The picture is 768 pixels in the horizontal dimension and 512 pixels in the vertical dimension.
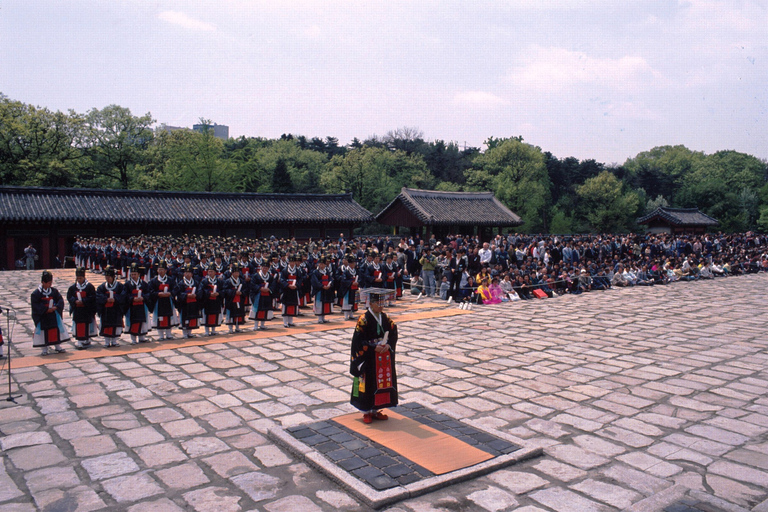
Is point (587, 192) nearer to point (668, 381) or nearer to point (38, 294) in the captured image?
point (668, 381)

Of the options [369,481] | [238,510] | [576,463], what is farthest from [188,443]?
[576,463]

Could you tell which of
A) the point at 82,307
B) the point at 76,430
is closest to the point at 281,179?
the point at 82,307

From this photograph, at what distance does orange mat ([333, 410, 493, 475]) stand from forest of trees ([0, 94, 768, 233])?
3571 centimetres

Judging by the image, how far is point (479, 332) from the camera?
11.7 metres

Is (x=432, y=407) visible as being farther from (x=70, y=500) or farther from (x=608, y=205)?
(x=608, y=205)

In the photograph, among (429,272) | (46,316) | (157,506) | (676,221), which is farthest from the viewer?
(676,221)

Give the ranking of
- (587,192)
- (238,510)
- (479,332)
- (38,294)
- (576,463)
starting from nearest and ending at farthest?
1. (238,510)
2. (576,463)
3. (38,294)
4. (479,332)
5. (587,192)

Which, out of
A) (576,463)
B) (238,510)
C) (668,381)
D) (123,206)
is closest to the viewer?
(238,510)

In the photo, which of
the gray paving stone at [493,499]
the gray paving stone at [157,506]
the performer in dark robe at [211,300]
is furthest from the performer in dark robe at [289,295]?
the gray paving stone at [493,499]

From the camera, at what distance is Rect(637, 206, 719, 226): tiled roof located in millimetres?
39250

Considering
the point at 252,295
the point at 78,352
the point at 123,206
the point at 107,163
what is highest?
the point at 107,163

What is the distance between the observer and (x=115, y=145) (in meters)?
40.5

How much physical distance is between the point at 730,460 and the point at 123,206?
29.8 m

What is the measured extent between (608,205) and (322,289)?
39825mm
